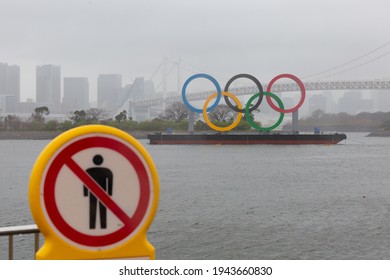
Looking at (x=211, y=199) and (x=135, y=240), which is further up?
(x=135, y=240)

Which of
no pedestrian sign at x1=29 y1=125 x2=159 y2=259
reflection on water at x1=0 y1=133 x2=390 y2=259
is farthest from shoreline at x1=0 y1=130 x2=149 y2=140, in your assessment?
no pedestrian sign at x1=29 y1=125 x2=159 y2=259

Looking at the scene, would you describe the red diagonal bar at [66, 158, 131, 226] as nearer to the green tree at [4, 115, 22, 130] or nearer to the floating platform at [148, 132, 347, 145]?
the floating platform at [148, 132, 347, 145]

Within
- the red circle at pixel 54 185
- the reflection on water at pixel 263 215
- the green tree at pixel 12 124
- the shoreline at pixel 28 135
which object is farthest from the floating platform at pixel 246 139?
the red circle at pixel 54 185

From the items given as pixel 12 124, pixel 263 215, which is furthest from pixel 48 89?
pixel 263 215

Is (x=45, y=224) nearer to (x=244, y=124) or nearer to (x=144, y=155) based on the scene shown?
(x=144, y=155)

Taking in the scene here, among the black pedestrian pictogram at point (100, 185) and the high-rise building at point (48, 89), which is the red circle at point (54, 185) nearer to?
the black pedestrian pictogram at point (100, 185)

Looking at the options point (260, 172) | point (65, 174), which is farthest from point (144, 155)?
point (260, 172)
